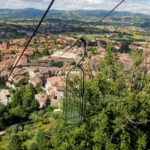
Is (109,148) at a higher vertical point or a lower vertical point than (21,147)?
higher

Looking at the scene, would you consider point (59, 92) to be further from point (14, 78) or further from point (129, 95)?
point (129, 95)

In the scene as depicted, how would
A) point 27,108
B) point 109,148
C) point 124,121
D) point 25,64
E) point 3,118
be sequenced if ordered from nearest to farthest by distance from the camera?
point 109,148
point 124,121
point 3,118
point 27,108
point 25,64

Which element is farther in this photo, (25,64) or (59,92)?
(25,64)

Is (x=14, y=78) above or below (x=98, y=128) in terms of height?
below

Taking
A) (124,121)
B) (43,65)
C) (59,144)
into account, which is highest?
(124,121)

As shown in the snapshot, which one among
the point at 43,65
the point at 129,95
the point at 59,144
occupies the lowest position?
the point at 43,65

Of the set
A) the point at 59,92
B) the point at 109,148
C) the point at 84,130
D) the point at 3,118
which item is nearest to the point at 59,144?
the point at 84,130

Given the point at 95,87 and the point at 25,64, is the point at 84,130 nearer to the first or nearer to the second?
the point at 95,87

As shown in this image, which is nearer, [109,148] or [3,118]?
[109,148]

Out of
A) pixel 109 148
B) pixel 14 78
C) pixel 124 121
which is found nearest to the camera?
pixel 109 148

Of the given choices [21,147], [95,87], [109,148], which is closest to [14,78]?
[21,147]

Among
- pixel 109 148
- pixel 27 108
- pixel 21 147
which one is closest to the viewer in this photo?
pixel 109 148
